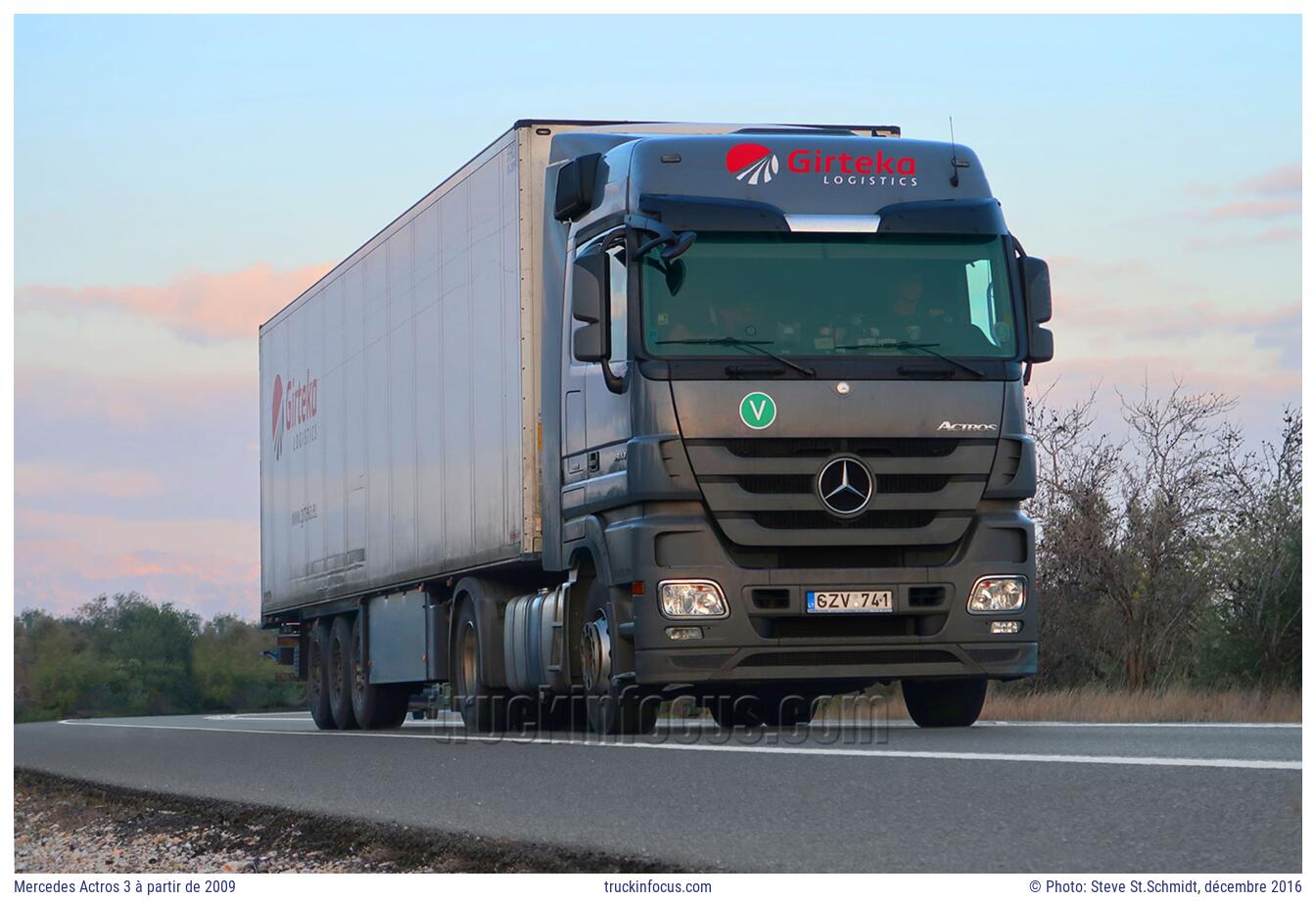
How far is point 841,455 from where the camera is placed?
1220cm

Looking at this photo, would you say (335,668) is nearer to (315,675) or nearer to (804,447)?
(315,675)

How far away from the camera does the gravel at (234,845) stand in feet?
22.6

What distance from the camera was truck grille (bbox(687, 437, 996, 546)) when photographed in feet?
39.9

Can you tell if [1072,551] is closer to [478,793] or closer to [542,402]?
[542,402]

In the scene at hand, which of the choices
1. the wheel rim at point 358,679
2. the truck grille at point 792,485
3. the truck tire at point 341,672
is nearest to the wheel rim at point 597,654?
the truck grille at point 792,485

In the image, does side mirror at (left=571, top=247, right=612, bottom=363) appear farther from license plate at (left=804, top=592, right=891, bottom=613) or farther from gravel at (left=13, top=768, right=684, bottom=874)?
gravel at (left=13, top=768, right=684, bottom=874)

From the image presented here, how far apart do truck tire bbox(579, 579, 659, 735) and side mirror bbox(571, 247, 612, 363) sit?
152 centimetres

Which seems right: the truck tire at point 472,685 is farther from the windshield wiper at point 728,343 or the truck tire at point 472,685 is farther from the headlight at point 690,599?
the windshield wiper at point 728,343

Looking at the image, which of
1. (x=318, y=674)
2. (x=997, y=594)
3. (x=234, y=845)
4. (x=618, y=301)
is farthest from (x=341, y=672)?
(x=234, y=845)

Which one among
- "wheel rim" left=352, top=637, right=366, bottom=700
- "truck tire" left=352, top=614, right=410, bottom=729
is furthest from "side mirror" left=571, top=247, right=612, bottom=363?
"wheel rim" left=352, top=637, right=366, bottom=700

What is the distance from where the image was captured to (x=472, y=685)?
54.3 feet

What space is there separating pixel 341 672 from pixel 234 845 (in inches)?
523

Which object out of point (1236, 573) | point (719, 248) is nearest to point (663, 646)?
point (719, 248)

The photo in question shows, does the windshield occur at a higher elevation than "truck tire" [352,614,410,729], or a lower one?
higher
